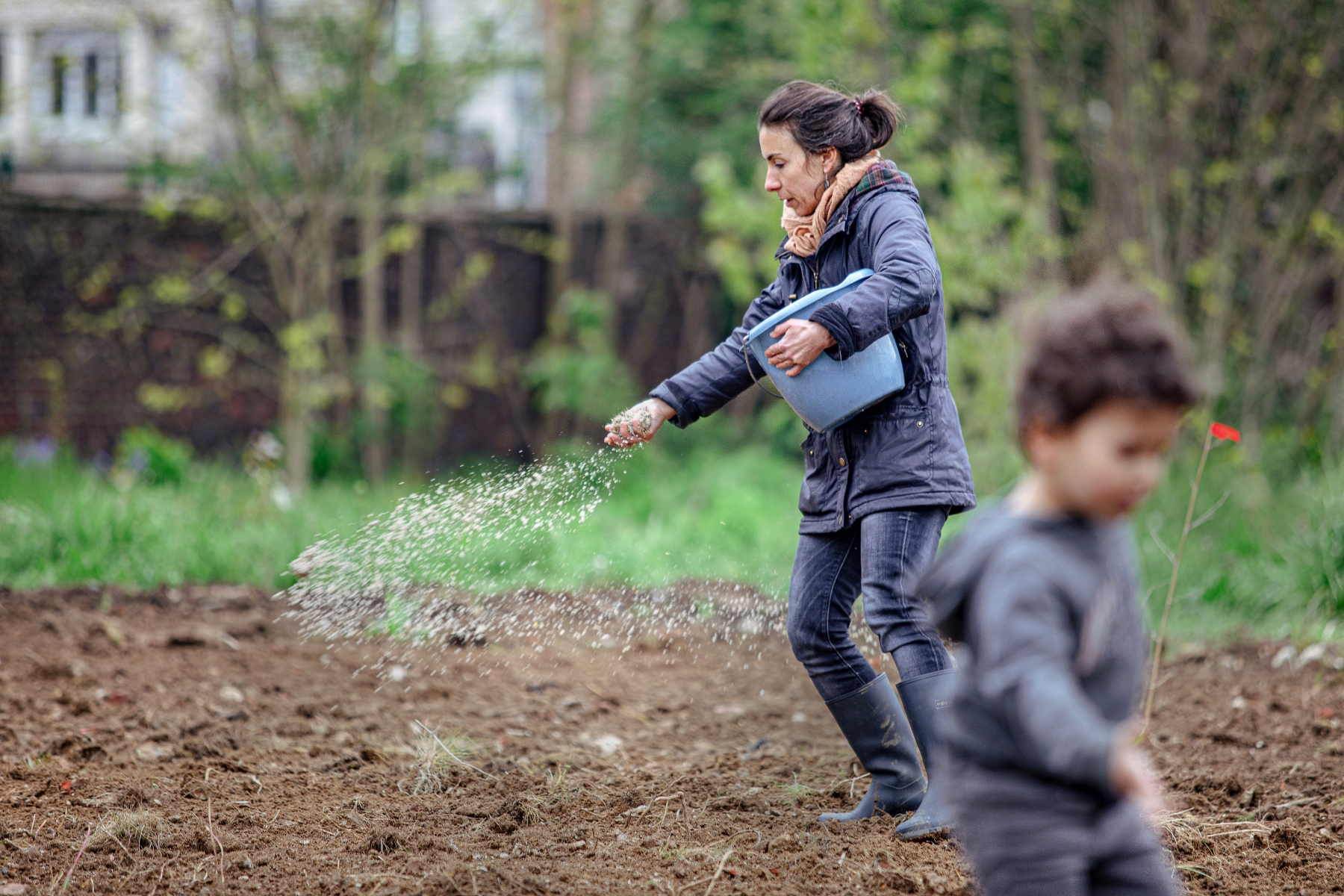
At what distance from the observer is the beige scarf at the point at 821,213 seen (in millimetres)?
2840

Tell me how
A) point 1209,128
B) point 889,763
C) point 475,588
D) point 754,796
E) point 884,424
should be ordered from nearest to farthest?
point 884,424 → point 889,763 → point 754,796 → point 475,588 → point 1209,128

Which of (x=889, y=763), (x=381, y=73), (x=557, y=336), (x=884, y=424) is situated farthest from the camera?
(x=557, y=336)

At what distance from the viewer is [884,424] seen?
108 inches

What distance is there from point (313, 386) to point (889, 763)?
19.2ft

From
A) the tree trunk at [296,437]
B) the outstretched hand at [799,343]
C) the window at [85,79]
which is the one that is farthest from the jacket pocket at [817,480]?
the window at [85,79]

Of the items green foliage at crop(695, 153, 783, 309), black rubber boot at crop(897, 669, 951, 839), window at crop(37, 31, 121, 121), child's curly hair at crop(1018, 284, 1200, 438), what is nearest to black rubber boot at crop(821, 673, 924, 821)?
black rubber boot at crop(897, 669, 951, 839)

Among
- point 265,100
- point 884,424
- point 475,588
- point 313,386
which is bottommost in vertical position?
point 475,588

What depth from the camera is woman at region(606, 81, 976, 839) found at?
Result: 2.64 m

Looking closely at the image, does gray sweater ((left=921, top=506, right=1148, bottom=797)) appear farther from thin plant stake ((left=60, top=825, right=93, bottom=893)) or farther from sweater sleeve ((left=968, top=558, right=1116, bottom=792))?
thin plant stake ((left=60, top=825, right=93, bottom=893))

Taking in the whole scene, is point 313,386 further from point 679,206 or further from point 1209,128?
point 1209,128

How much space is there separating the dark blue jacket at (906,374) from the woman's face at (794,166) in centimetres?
8

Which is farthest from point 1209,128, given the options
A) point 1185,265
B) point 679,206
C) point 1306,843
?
point 1306,843

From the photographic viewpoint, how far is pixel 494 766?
11.3 feet

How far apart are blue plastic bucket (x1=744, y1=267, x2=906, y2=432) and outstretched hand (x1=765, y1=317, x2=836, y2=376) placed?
0.03 m
